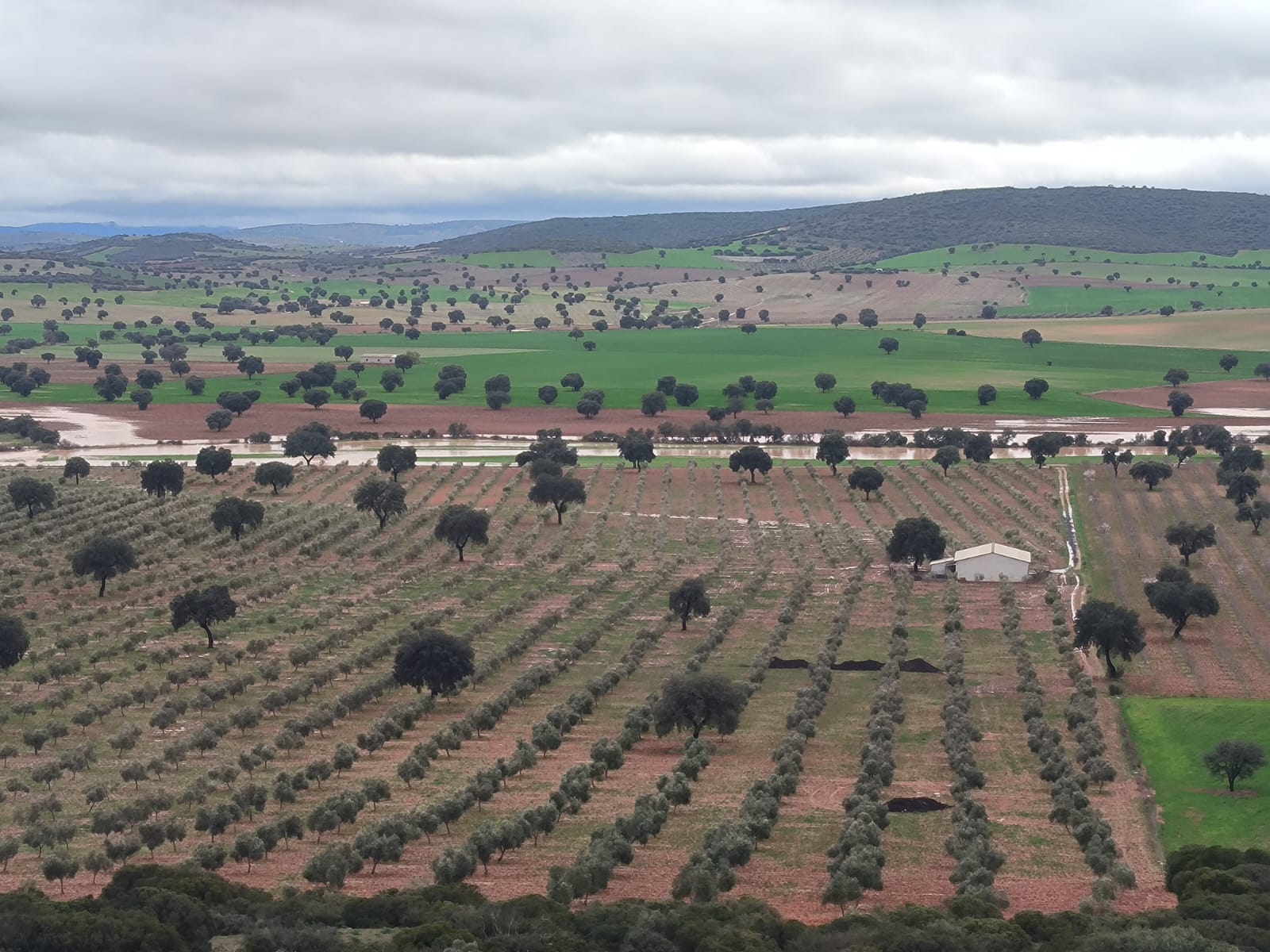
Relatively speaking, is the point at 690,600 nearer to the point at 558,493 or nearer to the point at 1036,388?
the point at 558,493

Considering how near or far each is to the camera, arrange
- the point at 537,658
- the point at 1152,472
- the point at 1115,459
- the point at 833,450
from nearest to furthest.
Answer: the point at 537,658
the point at 1152,472
the point at 833,450
the point at 1115,459

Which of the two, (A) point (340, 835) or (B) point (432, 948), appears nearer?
(B) point (432, 948)

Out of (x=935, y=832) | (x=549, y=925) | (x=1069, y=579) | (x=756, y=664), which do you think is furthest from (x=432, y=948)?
(x=1069, y=579)

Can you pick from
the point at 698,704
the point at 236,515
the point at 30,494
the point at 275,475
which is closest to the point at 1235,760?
the point at 698,704

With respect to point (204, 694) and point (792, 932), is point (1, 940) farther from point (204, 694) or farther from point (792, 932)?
point (204, 694)

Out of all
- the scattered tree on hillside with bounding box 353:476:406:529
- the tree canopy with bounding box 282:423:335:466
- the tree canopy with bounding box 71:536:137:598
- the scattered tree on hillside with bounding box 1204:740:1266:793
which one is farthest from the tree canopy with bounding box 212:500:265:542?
the scattered tree on hillside with bounding box 1204:740:1266:793

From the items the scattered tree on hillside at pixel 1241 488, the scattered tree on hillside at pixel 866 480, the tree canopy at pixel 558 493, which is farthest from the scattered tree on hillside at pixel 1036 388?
the tree canopy at pixel 558 493
